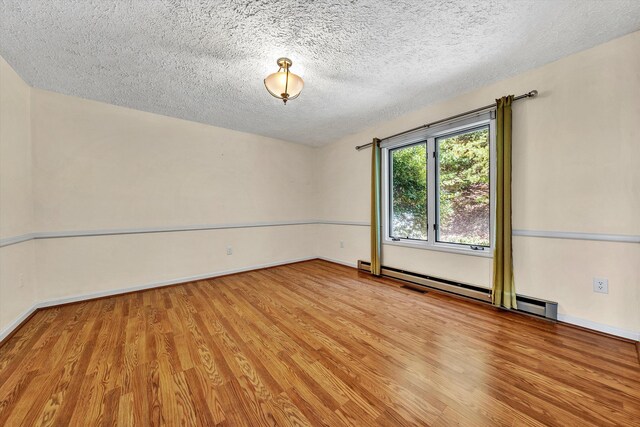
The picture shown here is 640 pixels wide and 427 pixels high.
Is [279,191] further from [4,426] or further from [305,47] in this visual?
[4,426]

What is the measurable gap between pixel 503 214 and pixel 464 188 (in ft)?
1.94

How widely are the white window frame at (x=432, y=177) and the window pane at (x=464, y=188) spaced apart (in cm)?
7

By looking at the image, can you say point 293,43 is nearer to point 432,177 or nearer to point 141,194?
point 432,177

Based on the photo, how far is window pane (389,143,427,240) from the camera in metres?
3.29

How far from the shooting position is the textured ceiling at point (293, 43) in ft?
5.12

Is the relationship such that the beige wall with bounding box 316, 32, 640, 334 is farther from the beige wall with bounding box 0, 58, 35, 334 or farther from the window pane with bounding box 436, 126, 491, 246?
the beige wall with bounding box 0, 58, 35, 334

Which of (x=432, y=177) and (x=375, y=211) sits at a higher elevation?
(x=432, y=177)

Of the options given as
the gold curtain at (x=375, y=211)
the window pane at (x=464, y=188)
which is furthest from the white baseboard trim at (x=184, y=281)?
the window pane at (x=464, y=188)

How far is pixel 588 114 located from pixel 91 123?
201 inches

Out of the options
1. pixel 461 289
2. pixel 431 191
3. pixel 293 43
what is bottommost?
pixel 461 289

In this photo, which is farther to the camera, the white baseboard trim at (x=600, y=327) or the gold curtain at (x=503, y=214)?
the gold curtain at (x=503, y=214)

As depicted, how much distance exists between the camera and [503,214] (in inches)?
92.6

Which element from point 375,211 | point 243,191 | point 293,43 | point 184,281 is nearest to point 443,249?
point 375,211

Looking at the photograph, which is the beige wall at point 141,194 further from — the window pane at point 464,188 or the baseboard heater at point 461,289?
the window pane at point 464,188
